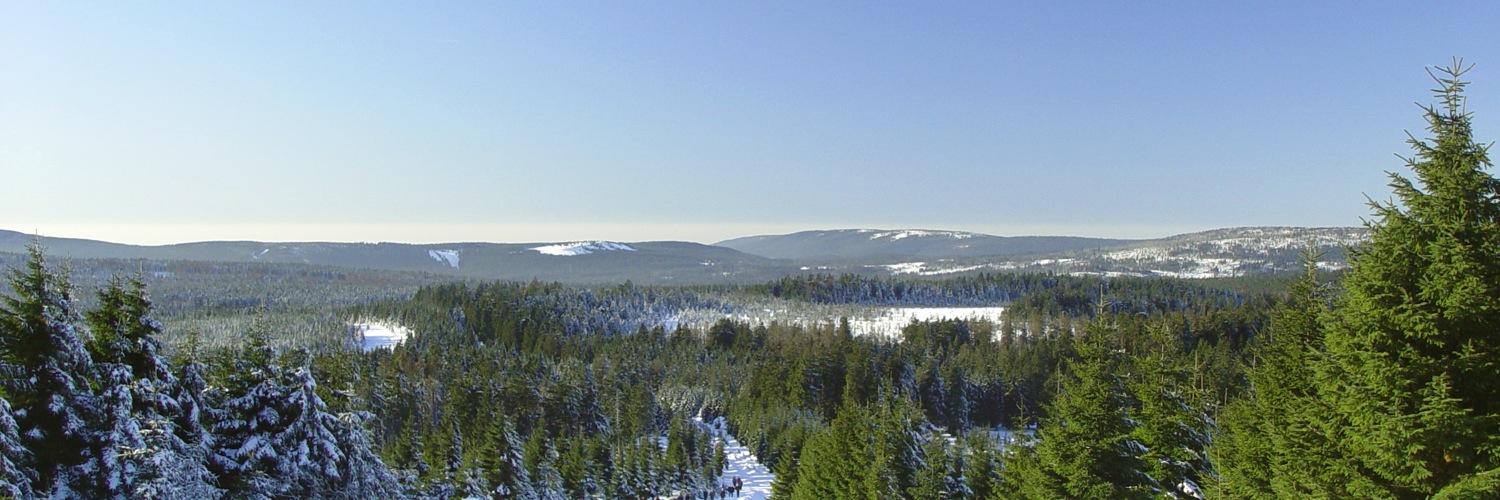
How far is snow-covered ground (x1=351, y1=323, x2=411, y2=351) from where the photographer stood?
155750 mm

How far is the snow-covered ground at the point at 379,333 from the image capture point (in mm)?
155750

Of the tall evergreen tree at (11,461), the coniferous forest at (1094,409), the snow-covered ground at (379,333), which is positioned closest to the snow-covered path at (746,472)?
the coniferous forest at (1094,409)

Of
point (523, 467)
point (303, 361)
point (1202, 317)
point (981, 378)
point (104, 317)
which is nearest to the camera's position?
point (104, 317)

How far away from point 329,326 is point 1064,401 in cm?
17838

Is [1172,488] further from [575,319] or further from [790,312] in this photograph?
[790,312]

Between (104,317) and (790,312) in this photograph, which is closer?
(104,317)

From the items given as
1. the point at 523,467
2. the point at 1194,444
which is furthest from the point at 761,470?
the point at 1194,444

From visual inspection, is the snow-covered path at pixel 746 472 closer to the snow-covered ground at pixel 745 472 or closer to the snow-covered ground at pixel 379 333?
the snow-covered ground at pixel 745 472

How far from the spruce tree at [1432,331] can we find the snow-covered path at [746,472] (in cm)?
5007

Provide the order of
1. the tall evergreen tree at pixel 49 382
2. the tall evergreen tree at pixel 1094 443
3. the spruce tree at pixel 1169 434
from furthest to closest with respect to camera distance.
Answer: the spruce tree at pixel 1169 434 → the tall evergreen tree at pixel 1094 443 → the tall evergreen tree at pixel 49 382

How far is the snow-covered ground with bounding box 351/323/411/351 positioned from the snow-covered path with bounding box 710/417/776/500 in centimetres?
10123

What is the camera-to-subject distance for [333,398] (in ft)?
60.8

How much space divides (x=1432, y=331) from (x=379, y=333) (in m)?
189

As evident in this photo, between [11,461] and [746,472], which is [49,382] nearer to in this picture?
[11,461]
